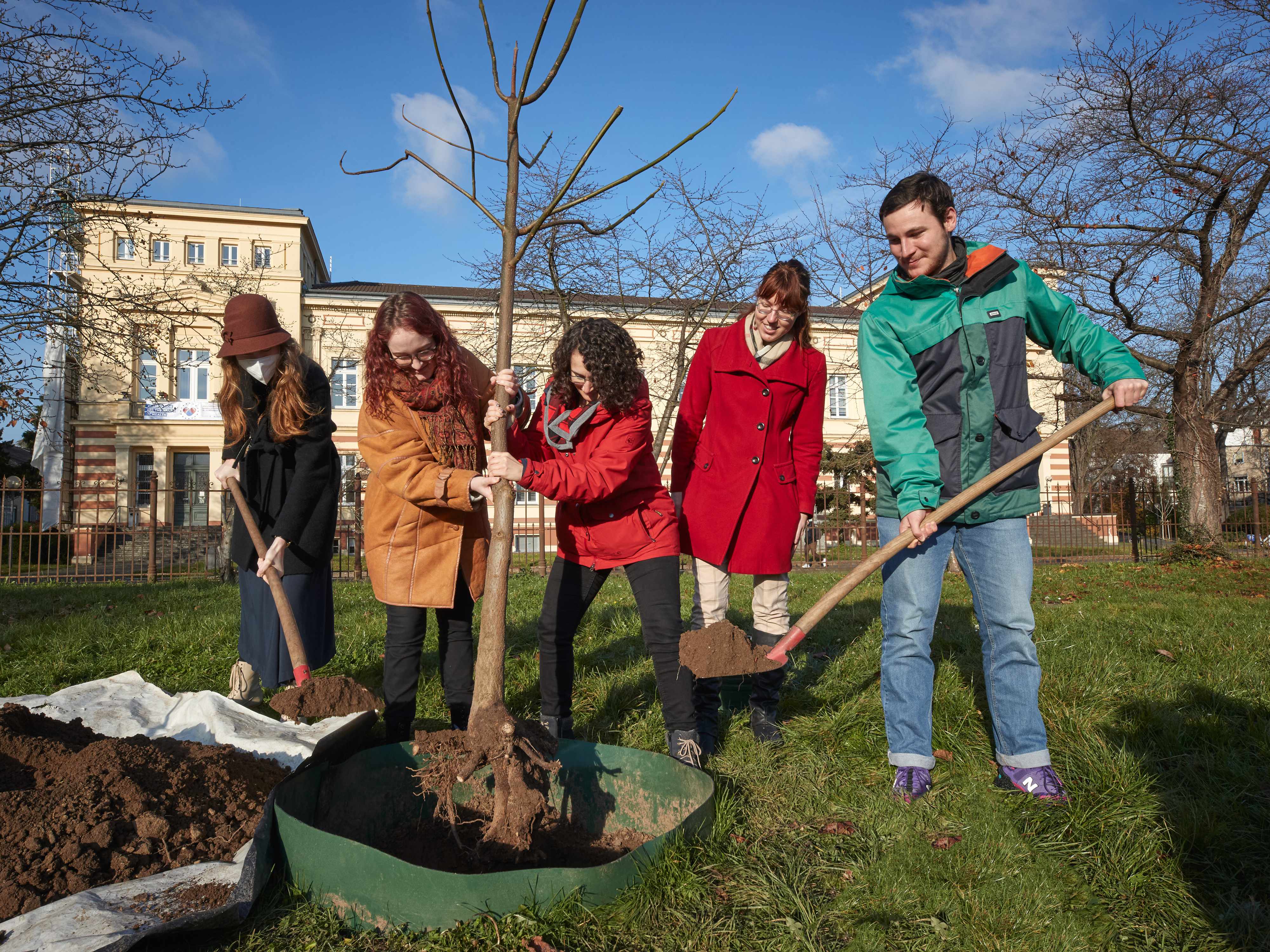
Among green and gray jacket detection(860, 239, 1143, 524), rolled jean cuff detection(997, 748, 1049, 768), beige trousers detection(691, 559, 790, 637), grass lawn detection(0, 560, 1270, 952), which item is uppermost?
green and gray jacket detection(860, 239, 1143, 524)

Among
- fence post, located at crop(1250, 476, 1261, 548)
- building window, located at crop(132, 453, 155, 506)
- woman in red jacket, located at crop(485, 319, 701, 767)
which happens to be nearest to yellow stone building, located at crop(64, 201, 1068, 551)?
building window, located at crop(132, 453, 155, 506)

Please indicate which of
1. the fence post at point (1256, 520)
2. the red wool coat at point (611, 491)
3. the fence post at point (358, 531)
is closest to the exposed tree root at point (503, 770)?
the red wool coat at point (611, 491)

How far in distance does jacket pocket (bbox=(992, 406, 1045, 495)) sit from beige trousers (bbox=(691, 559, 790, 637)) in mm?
997

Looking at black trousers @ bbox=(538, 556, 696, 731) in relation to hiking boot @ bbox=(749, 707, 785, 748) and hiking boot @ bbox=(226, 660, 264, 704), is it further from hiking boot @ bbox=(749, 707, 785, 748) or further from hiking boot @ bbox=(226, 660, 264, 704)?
hiking boot @ bbox=(226, 660, 264, 704)

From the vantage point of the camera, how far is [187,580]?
38.1ft

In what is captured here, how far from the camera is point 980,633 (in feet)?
9.21

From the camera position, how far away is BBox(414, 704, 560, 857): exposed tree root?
2.13m

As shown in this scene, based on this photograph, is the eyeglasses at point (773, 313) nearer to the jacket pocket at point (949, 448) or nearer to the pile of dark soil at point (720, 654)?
the jacket pocket at point (949, 448)

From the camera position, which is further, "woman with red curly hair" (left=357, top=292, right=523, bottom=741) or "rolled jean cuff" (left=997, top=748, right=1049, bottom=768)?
"woman with red curly hair" (left=357, top=292, right=523, bottom=741)

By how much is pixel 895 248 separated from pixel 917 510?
0.95 meters

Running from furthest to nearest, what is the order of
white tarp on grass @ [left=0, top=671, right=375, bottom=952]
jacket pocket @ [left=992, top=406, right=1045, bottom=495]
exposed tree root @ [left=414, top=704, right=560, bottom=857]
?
jacket pocket @ [left=992, top=406, right=1045, bottom=495] → exposed tree root @ [left=414, top=704, right=560, bottom=857] → white tarp on grass @ [left=0, top=671, right=375, bottom=952]

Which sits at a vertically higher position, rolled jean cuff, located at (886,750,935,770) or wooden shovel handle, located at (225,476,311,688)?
wooden shovel handle, located at (225,476,311,688)

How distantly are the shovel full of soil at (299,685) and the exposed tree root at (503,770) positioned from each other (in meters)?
0.77

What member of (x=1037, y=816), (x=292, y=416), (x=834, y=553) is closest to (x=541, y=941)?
(x=1037, y=816)
